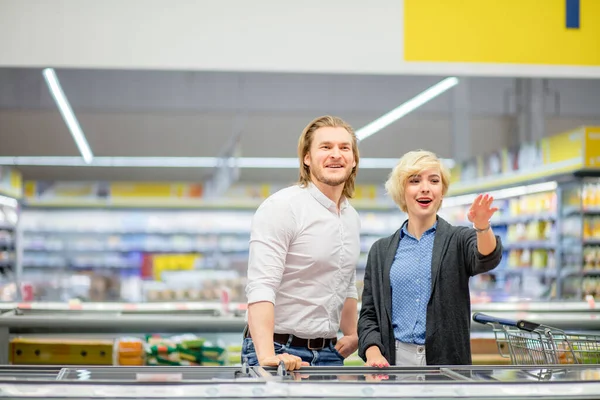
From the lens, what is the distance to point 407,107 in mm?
9328

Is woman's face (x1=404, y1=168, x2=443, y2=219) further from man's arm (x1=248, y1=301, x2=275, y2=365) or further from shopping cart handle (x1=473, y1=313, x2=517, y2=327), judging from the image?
man's arm (x1=248, y1=301, x2=275, y2=365)

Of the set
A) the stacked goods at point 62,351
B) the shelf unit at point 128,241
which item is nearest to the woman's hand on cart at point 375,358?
the stacked goods at point 62,351

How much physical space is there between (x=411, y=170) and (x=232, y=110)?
10.5 meters

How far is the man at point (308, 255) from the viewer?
2.29 m

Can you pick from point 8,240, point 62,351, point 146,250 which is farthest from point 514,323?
point 146,250

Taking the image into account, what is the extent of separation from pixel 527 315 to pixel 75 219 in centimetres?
1230

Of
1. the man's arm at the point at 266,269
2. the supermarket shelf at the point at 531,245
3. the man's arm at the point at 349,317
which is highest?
the supermarket shelf at the point at 531,245

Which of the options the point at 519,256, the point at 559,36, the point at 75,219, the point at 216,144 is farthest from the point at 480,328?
the point at 75,219

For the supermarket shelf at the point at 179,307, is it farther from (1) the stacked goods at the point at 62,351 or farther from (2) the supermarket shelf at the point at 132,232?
(2) the supermarket shelf at the point at 132,232

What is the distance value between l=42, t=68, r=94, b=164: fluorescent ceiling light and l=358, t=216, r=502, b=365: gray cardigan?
581cm

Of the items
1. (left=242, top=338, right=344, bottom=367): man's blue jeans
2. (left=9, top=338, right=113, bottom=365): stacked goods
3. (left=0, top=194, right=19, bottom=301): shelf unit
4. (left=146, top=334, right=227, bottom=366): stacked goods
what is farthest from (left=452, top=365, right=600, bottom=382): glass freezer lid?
(left=0, top=194, right=19, bottom=301): shelf unit

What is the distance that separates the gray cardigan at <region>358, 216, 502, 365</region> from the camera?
2393 mm

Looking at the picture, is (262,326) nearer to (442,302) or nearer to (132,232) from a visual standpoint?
(442,302)

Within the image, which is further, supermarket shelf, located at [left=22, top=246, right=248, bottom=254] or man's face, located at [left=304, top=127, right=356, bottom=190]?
supermarket shelf, located at [left=22, top=246, right=248, bottom=254]
